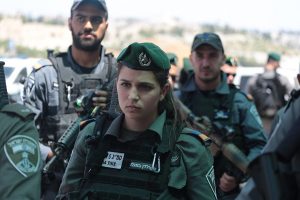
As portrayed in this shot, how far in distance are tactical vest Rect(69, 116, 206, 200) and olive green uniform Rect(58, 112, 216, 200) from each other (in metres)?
0.02

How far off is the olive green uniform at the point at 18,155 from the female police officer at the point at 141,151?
22.0 inches

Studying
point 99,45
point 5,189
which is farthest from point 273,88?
point 5,189

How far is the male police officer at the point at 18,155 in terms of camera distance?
7.03 feet

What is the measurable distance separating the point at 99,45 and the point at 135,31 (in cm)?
7020

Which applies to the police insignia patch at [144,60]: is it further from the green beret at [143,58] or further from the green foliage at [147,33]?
the green foliage at [147,33]

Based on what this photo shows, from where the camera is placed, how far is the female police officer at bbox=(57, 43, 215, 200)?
107 inches

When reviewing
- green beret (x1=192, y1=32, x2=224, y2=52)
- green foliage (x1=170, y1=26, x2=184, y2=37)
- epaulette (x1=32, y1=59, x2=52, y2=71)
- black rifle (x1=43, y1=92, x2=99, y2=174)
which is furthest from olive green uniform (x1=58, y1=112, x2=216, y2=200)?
green foliage (x1=170, y1=26, x2=184, y2=37)

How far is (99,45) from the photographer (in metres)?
4.62

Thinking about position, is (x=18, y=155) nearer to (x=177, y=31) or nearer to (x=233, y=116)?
(x=233, y=116)

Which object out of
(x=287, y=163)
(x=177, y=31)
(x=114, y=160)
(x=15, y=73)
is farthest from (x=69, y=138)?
(x=177, y=31)

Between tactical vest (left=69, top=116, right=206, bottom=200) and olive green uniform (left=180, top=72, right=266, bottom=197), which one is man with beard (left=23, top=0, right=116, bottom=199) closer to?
olive green uniform (left=180, top=72, right=266, bottom=197)

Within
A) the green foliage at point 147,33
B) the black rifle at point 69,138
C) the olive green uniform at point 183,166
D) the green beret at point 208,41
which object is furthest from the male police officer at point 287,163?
the green foliage at point 147,33

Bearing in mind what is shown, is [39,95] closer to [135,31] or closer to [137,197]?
[137,197]

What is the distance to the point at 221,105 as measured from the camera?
4.62 metres
